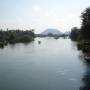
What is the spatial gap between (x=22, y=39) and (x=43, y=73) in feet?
342

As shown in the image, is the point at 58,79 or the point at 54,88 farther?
the point at 58,79

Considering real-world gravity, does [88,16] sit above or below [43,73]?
above

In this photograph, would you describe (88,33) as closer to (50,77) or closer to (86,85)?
(50,77)

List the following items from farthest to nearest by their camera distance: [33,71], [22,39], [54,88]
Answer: [22,39]
[33,71]
[54,88]

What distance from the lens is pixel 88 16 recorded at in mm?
47938

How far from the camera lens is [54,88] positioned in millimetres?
24109

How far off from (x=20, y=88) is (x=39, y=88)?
2.18 m

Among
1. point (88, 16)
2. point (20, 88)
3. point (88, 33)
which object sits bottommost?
point (20, 88)

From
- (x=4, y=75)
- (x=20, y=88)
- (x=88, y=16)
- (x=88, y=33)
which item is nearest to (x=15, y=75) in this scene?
(x=4, y=75)

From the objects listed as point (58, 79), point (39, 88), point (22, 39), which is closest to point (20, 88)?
A: point (39, 88)

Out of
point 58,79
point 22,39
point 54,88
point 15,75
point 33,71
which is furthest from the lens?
point 22,39

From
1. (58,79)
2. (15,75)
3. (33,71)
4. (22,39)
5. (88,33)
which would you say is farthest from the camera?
(22,39)

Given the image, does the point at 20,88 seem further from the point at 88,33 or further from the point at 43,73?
the point at 88,33

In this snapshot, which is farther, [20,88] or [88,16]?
[88,16]
